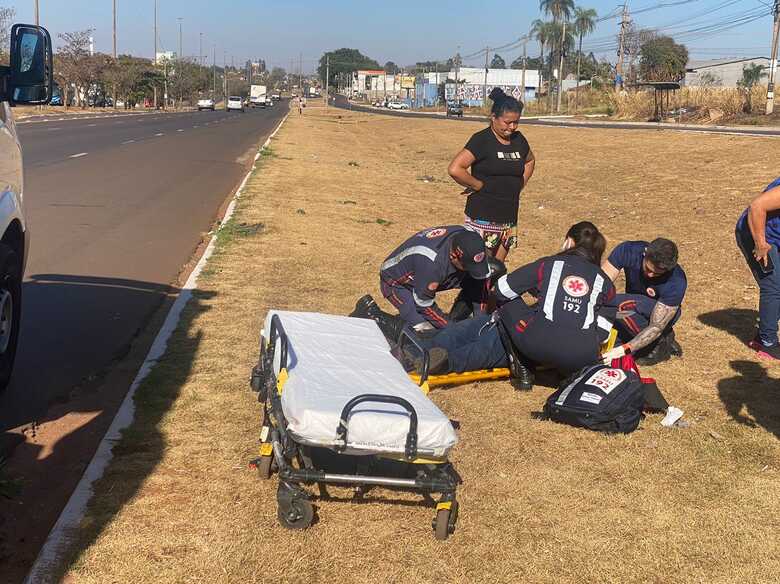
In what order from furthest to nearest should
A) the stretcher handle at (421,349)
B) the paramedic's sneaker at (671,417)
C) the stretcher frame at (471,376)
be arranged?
the stretcher frame at (471,376) → the paramedic's sneaker at (671,417) → the stretcher handle at (421,349)

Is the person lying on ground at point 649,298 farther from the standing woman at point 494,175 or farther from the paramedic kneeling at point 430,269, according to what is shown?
the paramedic kneeling at point 430,269

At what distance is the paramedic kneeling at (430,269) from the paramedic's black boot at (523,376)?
0.67 meters

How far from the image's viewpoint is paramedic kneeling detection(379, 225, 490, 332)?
5934mm

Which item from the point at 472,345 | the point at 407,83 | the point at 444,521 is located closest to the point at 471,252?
the point at 472,345

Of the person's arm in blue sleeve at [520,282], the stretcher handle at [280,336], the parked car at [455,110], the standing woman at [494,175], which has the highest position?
the parked car at [455,110]

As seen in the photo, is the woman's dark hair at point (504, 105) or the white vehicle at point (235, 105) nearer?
the woman's dark hair at point (504, 105)

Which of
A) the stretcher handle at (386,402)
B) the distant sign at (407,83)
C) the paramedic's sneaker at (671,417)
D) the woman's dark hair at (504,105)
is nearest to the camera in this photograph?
the stretcher handle at (386,402)

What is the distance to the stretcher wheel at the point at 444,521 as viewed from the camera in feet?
12.5

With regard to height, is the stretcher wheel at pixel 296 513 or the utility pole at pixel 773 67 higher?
the utility pole at pixel 773 67

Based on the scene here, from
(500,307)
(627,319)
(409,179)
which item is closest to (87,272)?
(500,307)

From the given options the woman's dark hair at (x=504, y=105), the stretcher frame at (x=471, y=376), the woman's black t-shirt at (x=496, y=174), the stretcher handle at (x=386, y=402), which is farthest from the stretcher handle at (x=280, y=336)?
the woman's dark hair at (x=504, y=105)

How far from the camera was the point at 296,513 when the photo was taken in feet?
12.5

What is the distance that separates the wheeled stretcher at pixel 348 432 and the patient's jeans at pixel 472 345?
1.41 metres

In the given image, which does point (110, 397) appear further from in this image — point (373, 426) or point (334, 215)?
point (334, 215)
